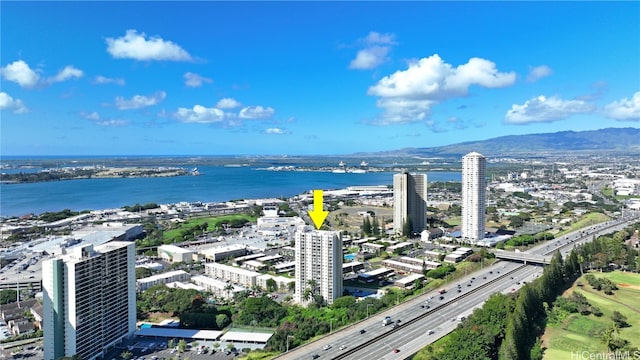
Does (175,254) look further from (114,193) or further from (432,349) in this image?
(114,193)

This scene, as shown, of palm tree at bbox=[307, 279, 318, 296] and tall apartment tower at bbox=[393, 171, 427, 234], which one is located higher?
tall apartment tower at bbox=[393, 171, 427, 234]

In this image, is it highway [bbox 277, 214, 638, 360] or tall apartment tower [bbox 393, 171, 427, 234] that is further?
tall apartment tower [bbox 393, 171, 427, 234]

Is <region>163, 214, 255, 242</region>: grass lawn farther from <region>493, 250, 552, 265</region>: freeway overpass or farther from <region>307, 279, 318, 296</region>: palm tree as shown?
<region>493, 250, 552, 265</region>: freeway overpass

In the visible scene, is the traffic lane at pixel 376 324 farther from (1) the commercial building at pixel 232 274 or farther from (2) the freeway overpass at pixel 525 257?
(1) the commercial building at pixel 232 274

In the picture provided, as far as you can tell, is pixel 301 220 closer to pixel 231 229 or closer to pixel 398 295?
pixel 231 229

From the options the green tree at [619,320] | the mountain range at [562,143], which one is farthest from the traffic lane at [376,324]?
the mountain range at [562,143]

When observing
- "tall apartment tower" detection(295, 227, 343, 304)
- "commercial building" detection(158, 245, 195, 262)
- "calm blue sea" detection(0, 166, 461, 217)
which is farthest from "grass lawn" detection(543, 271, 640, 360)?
"calm blue sea" detection(0, 166, 461, 217)

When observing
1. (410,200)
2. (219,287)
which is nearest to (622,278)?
(410,200)
